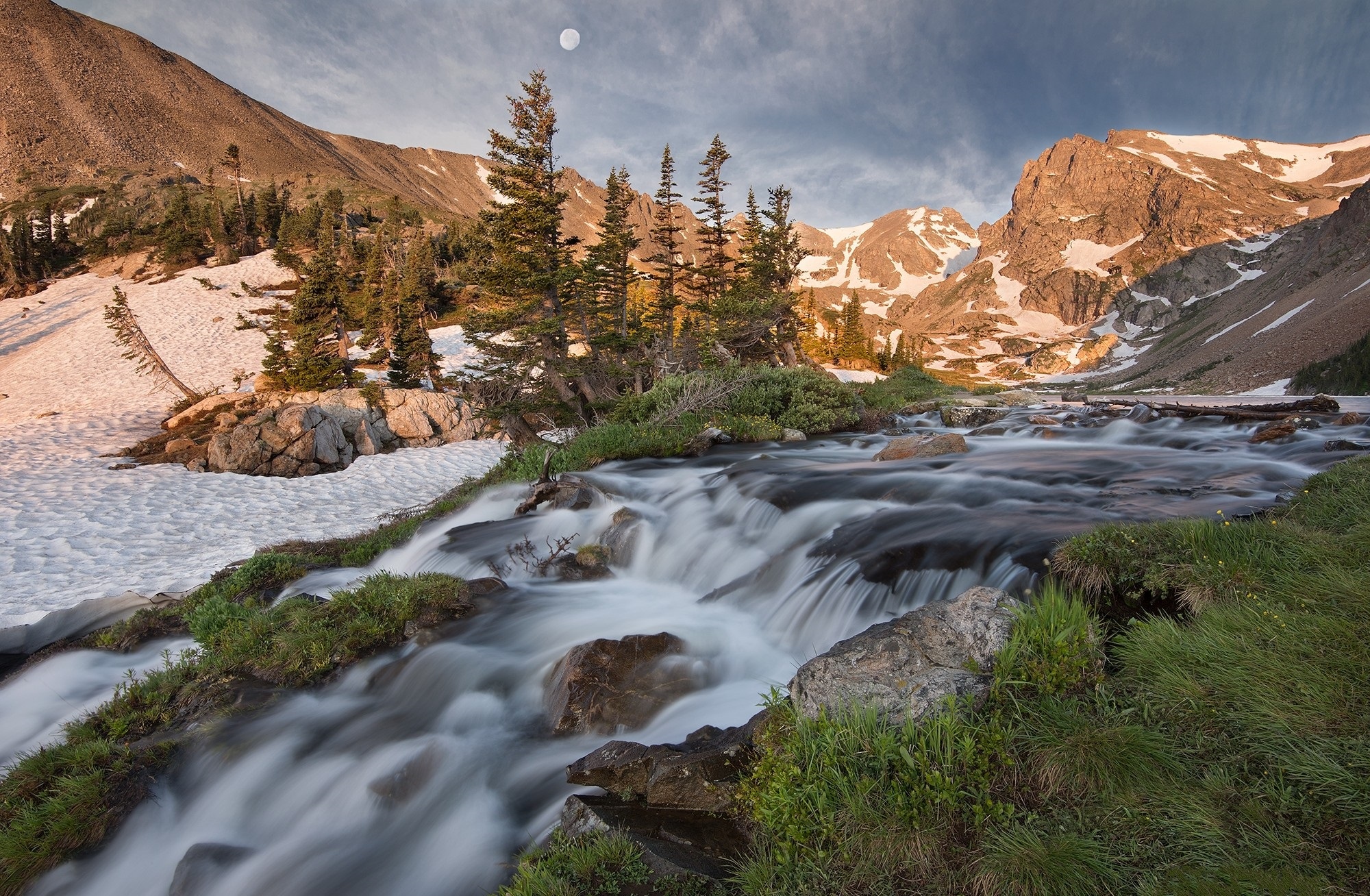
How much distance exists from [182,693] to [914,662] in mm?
7317

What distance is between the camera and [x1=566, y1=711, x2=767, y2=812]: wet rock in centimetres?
371

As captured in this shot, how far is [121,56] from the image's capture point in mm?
137250

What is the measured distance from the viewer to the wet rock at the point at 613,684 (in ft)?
17.0

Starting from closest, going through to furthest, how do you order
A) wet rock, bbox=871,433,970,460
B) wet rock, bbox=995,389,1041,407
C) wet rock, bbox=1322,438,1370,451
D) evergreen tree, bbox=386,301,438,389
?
wet rock, bbox=1322,438,1370,451 < wet rock, bbox=871,433,970,460 < wet rock, bbox=995,389,1041,407 < evergreen tree, bbox=386,301,438,389

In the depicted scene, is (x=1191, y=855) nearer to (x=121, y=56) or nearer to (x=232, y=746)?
(x=232, y=746)

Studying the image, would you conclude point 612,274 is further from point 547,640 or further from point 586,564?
point 547,640

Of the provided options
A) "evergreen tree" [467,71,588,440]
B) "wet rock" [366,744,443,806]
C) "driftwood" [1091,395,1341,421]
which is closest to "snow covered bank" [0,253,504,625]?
"evergreen tree" [467,71,588,440]

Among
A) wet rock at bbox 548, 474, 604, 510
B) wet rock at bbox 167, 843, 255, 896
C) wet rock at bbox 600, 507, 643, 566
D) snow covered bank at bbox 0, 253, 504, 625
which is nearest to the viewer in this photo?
wet rock at bbox 167, 843, 255, 896

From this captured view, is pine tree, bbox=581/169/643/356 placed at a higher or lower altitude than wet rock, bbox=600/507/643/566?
higher


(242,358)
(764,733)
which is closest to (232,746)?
(764,733)

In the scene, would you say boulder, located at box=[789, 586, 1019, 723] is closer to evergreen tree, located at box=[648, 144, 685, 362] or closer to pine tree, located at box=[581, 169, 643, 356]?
pine tree, located at box=[581, 169, 643, 356]

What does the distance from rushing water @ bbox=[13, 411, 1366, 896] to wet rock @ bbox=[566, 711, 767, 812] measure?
0.56 m

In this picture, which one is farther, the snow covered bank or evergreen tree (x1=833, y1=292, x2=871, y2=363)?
evergreen tree (x1=833, y1=292, x2=871, y2=363)

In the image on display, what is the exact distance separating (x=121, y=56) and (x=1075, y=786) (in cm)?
21118
